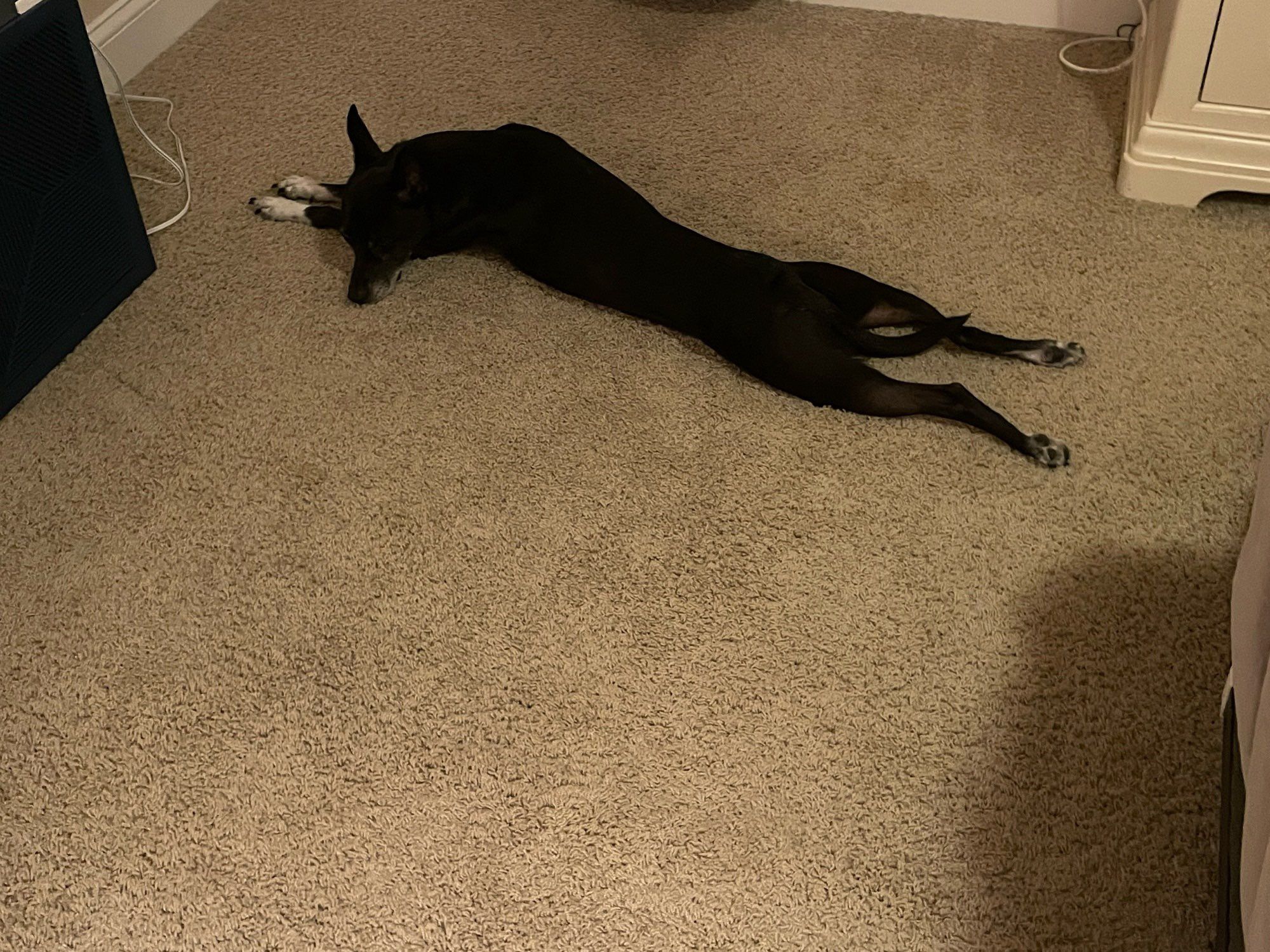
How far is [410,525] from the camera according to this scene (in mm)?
1661

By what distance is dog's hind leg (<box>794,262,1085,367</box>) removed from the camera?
1789 millimetres

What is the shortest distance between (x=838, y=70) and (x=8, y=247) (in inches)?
62.1

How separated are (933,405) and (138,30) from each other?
6.05ft

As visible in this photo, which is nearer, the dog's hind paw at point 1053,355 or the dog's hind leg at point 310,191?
the dog's hind paw at point 1053,355

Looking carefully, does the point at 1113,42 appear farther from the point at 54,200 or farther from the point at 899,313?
the point at 54,200

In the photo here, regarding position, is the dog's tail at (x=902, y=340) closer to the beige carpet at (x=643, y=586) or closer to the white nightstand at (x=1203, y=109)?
the beige carpet at (x=643, y=586)

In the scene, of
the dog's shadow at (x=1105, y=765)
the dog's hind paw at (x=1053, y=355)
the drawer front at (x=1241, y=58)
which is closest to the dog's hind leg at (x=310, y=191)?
the dog's hind paw at (x=1053, y=355)

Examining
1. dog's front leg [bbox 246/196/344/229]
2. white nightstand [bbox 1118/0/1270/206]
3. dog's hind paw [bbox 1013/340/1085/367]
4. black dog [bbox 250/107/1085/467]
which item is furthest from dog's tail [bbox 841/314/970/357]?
dog's front leg [bbox 246/196/344/229]

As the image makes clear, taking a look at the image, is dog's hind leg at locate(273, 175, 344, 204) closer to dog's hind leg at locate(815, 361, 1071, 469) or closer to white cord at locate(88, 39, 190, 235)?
white cord at locate(88, 39, 190, 235)

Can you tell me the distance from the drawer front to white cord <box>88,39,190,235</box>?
1.79 m

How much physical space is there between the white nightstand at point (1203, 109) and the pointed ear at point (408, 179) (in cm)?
121

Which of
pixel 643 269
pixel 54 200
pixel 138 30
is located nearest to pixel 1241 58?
pixel 643 269

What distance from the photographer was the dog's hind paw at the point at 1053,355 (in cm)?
179

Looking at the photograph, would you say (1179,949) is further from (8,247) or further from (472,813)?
(8,247)
